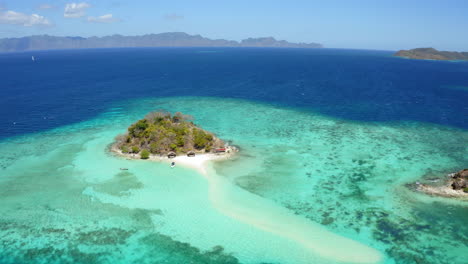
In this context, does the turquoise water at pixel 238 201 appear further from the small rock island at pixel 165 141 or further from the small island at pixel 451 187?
the small rock island at pixel 165 141

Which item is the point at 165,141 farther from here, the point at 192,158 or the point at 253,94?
the point at 253,94

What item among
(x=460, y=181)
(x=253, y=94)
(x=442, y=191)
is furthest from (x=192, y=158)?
(x=253, y=94)

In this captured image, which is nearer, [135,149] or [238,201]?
[238,201]

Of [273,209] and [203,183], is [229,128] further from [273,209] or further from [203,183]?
[273,209]

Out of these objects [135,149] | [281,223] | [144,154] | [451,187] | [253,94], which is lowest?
[281,223]


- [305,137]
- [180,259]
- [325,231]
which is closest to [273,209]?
[325,231]

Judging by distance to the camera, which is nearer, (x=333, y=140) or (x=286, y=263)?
(x=286, y=263)

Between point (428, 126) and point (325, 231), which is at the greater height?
point (428, 126)

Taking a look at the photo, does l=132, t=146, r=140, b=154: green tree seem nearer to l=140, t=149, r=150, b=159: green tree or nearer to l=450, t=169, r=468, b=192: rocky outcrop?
l=140, t=149, r=150, b=159: green tree
